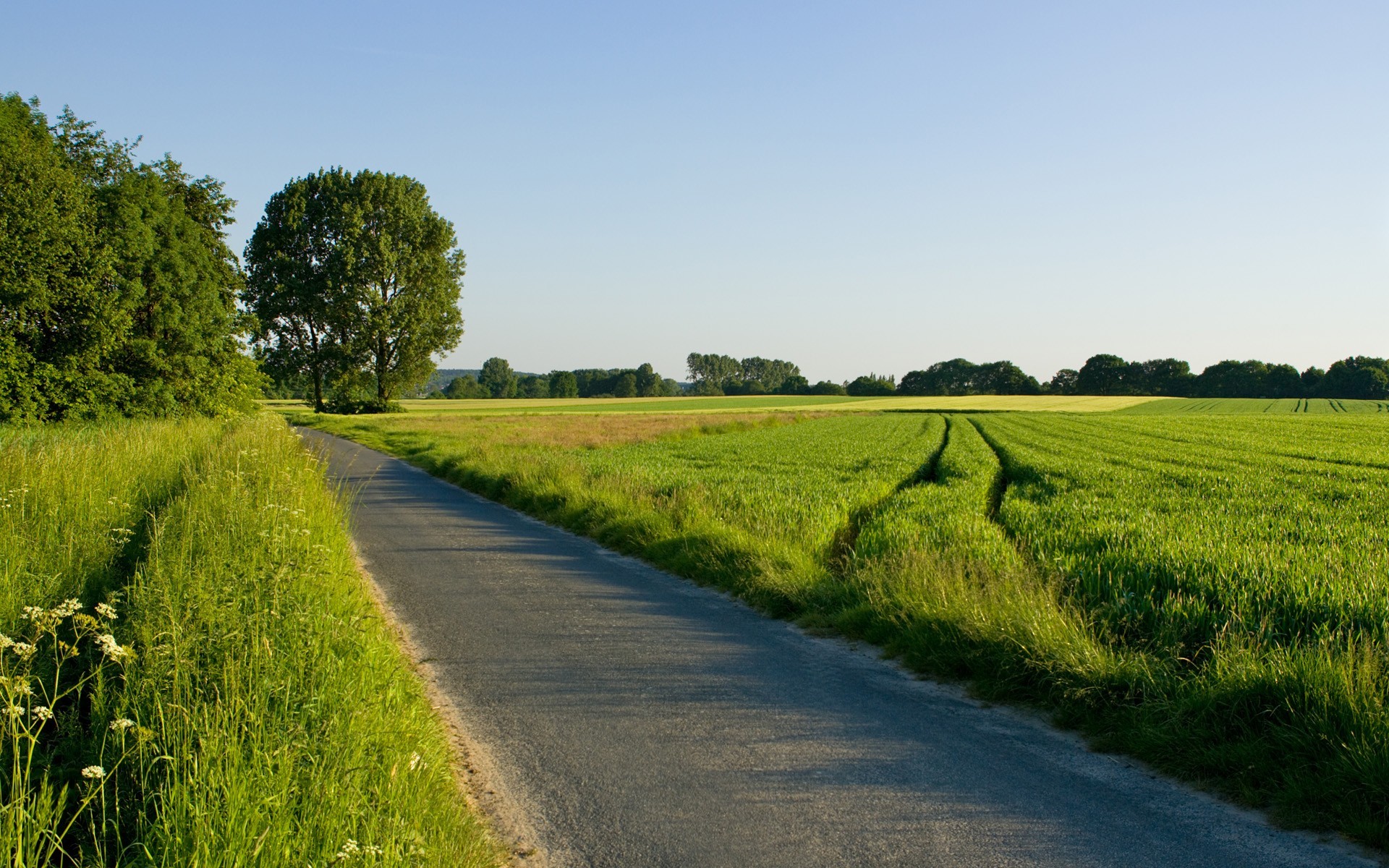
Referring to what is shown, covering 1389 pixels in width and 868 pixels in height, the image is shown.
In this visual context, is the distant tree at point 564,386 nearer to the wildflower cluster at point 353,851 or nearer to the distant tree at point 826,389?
the distant tree at point 826,389

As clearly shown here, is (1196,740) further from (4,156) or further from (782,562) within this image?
(4,156)

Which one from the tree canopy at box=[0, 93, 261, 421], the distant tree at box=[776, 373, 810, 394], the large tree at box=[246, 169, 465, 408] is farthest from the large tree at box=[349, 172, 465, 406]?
the distant tree at box=[776, 373, 810, 394]

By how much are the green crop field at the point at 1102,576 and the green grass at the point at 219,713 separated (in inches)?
156

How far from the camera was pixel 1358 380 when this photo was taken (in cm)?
10812

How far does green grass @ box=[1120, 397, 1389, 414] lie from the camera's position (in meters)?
83.6

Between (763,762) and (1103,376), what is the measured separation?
144m

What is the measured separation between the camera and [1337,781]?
4082 mm

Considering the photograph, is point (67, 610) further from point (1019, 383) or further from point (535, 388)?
point (1019, 383)

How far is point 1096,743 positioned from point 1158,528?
6663 millimetres

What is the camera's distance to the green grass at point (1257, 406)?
83.6 metres

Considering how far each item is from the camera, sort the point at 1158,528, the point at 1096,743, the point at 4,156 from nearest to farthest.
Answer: the point at 1096,743
the point at 1158,528
the point at 4,156

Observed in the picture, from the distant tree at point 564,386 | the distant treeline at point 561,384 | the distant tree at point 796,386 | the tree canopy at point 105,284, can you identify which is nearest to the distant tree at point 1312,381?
the distant tree at point 796,386

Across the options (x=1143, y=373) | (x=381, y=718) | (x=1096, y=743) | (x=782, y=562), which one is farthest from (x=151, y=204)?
(x=1143, y=373)

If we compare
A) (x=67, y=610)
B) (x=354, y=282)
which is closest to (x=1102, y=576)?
(x=67, y=610)
